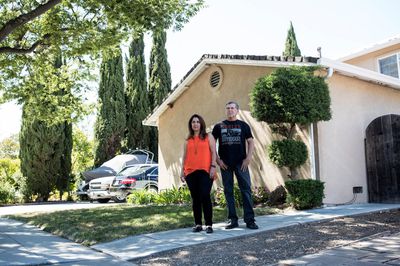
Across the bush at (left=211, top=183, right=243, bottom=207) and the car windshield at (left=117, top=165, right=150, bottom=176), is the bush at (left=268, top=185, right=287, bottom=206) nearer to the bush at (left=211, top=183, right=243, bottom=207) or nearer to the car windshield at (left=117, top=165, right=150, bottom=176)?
the bush at (left=211, top=183, right=243, bottom=207)

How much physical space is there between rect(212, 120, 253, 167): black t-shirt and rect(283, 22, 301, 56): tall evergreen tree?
2203 cm

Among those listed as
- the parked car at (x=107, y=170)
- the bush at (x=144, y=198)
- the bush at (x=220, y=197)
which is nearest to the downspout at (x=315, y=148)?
the bush at (x=220, y=197)

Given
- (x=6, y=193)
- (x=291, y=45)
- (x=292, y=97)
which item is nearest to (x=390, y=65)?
(x=292, y=97)

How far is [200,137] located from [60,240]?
2946 millimetres

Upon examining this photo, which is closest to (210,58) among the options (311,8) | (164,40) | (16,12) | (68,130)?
(311,8)

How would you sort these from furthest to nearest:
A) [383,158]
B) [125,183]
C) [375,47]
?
[375,47] < [125,183] < [383,158]

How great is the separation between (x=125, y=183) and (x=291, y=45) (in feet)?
57.2

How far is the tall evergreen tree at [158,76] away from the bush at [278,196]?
19256mm

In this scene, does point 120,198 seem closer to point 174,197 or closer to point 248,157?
point 174,197

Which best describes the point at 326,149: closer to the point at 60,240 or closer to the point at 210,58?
the point at 210,58

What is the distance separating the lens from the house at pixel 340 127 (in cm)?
952

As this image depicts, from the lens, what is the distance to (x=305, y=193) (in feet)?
27.7

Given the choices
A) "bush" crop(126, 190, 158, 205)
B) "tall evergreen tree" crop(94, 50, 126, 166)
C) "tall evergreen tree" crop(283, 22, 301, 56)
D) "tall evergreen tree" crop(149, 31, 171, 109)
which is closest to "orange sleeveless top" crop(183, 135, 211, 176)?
"bush" crop(126, 190, 158, 205)

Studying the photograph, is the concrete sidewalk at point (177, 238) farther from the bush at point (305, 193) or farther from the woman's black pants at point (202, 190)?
the bush at point (305, 193)
